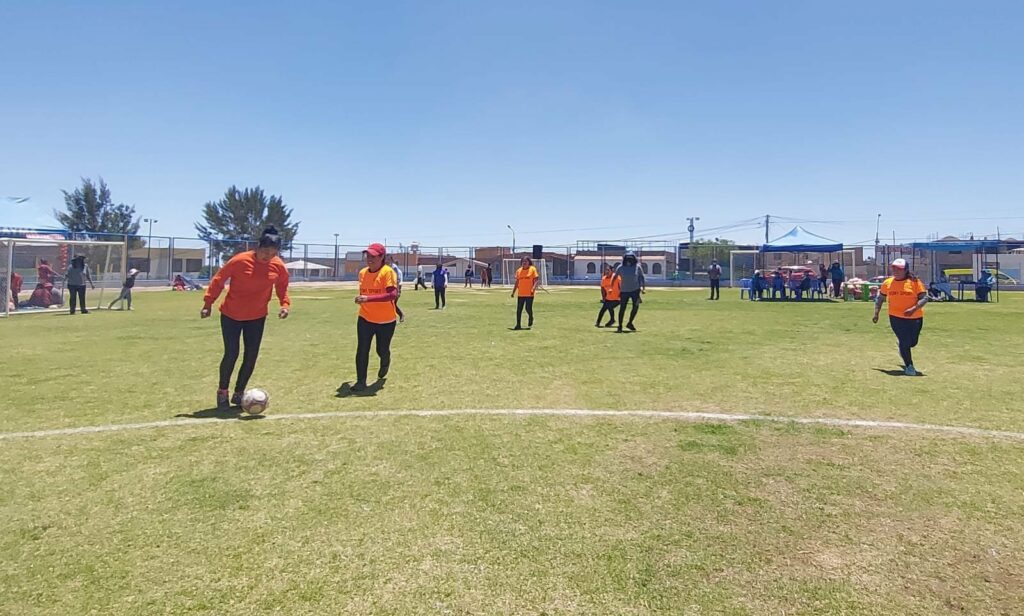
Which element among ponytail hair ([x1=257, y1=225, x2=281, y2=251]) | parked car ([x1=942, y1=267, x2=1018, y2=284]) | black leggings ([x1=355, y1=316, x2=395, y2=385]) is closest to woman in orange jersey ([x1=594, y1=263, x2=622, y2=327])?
black leggings ([x1=355, y1=316, x2=395, y2=385])

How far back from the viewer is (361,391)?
749cm

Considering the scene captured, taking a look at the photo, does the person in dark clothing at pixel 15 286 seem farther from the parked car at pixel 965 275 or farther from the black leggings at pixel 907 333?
the parked car at pixel 965 275

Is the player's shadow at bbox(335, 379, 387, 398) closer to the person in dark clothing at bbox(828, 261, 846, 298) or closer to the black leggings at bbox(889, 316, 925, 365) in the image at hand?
the black leggings at bbox(889, 316, 925, 365)

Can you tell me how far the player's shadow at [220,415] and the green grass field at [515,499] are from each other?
4.2 inches

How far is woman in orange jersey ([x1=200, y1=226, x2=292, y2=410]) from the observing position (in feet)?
21.4

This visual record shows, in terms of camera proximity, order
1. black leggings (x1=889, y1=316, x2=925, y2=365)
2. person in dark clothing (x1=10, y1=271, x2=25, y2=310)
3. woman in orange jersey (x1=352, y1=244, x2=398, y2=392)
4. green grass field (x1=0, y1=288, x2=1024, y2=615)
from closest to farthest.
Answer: green grass field (x1=0, y1=288, x2=1024, y2=615) < woman in orange jersey (x1=352, y1=244, x2=398, y2=392) < black leggings (x1=889, y1=316, x2=925, y2=365) < person in dark clothing (x1=10, y1=271, x2=25, y2=310)

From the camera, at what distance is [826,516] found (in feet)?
12.3

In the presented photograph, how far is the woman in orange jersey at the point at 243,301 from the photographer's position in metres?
6.52

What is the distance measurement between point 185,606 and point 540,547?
5.90 feet

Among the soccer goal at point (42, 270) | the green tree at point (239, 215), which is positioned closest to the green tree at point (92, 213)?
the green tree at point (239, 215)

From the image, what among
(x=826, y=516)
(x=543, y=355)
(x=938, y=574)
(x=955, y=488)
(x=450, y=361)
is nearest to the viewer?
(x=938, y=574)

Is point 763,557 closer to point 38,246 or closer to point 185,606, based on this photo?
point 185,606

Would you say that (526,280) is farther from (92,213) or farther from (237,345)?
(92,213)

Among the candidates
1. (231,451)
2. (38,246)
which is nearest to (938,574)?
(231,451)
